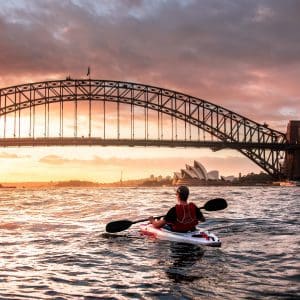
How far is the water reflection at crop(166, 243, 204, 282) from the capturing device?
28.1ft

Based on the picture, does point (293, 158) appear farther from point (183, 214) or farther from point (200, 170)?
point (183, 214)

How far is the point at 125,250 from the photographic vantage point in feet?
38.4

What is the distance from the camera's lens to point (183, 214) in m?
11.9

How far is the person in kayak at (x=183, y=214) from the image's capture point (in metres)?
11.8

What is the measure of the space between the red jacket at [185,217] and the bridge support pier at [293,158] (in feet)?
262

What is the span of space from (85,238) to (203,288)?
6.70 meters

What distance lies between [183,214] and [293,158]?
82751mm

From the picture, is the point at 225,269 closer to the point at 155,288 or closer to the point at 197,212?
the point at 155,288

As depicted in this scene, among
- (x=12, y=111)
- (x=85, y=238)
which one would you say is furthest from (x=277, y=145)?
(x=85, y=238)

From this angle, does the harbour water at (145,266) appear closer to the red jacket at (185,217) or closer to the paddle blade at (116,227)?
the paddle blade at (116,227)

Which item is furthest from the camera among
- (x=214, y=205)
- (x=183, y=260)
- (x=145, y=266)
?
(x=214, y=205)

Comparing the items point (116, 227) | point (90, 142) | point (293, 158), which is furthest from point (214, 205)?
point (293, 158)

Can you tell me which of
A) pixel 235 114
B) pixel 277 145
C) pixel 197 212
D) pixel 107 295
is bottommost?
pixel 107 295

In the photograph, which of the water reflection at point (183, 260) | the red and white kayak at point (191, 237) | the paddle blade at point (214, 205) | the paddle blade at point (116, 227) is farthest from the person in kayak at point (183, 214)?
the paddle blade at point (214, 205)
